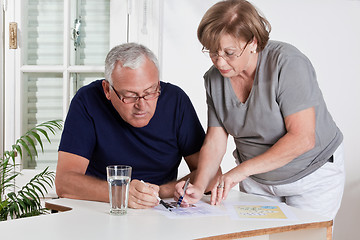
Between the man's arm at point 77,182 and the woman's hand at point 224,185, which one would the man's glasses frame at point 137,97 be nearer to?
the man's arm at point 77,182

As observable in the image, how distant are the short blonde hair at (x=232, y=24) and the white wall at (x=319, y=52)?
54.1 inches

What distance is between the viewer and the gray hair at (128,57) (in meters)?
1.86

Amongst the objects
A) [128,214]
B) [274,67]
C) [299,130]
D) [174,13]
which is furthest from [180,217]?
[174,13]

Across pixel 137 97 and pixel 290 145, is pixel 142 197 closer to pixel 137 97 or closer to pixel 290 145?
pixel 137 97

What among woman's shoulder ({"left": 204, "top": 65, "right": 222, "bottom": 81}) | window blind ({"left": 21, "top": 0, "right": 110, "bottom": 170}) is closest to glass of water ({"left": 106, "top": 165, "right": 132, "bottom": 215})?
woman's shoulder ({"left": 204, "top": 65, "right": 222, "bottom": 81})

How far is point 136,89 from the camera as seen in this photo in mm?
1848

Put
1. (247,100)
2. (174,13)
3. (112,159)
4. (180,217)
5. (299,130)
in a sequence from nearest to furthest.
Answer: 1. (180,217)
2. (299,130)
3. (247,100)
4. (112,159)
5. (174,13)

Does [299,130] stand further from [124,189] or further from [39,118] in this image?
[39,118]

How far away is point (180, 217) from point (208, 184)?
372 mm

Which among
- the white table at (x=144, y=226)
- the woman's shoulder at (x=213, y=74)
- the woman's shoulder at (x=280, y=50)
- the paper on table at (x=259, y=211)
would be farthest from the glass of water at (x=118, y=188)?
the woman's shoulder at (x=280, y=50)

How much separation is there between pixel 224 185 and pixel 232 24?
573 millimetres

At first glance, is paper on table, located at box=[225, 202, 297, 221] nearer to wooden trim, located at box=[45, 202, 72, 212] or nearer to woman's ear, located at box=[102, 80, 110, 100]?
wooden trim, located at box=[45, 202, 72, 212]

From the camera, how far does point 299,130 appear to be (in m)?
1.76

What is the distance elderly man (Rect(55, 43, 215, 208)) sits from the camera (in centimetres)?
186
